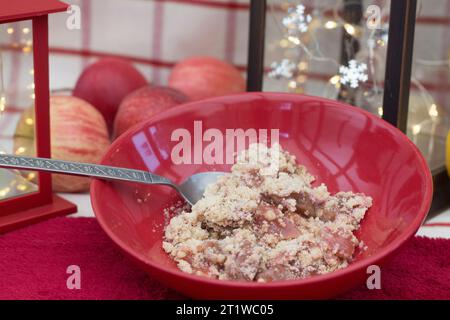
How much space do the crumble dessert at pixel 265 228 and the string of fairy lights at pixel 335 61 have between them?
0.45 ft

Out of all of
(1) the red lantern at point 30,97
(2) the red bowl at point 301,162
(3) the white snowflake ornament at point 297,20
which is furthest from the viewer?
(3) the white snowflake ornament at point 297,20

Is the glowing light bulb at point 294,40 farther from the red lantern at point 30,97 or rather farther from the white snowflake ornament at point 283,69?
the red lantern at point 30,97

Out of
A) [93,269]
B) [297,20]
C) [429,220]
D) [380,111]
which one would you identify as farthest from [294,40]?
[93,269]

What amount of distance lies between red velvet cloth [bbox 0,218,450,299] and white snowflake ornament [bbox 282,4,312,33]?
0.87 ft

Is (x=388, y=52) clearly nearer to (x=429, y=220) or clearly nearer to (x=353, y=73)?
(x=353, y=73)

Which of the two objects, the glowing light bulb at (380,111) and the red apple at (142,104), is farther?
the red apple at (142,104)

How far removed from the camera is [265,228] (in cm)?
71

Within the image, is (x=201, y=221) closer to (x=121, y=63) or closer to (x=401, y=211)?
(x=401, y=211)

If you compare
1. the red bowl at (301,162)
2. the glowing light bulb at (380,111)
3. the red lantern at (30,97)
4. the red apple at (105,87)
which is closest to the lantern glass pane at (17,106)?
the red lantern at (30,97)

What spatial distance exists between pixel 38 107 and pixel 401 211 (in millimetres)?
353

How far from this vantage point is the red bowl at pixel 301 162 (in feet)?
2.07

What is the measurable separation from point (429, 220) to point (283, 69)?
23cm

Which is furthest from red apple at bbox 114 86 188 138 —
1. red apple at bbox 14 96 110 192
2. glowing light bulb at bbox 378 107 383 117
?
glowing light bulb at bbox 378 107 383 117

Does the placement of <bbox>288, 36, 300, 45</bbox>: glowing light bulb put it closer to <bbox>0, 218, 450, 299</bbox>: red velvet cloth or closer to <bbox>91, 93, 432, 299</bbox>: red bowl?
<bbox>91, 93, 432, 299</bbox>: red bowl
